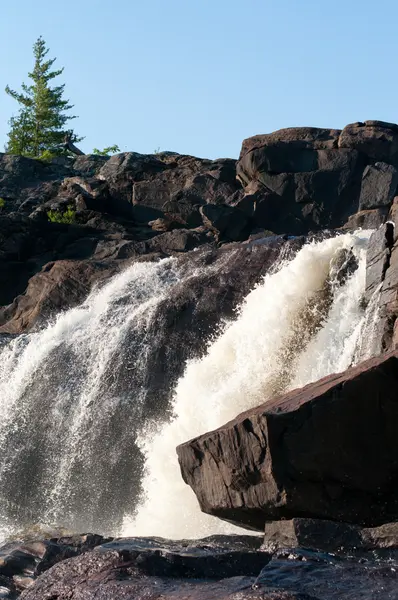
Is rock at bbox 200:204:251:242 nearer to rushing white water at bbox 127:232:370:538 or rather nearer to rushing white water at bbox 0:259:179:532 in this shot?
rushing white water at bbox 0:259:179:532

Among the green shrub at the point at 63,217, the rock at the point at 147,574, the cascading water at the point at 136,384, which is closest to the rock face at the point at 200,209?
the green shrub at the point at 63,217

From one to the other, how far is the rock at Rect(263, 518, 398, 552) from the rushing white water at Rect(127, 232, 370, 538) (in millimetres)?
5014

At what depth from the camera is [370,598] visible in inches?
336

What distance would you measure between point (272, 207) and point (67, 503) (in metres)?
12.9

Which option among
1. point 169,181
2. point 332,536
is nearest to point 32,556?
point 332,536

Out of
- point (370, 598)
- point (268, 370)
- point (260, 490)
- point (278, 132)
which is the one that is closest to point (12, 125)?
point (278, 132)

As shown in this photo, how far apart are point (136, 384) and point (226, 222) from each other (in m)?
9.44

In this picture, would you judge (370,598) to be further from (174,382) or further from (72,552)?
(174,382)

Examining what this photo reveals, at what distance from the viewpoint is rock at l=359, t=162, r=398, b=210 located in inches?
1166

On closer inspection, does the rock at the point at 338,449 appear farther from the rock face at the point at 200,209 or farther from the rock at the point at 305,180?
the rock at the point at 305,180

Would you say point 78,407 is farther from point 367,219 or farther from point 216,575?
point 216,575

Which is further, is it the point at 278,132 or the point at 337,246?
the point at 278,132

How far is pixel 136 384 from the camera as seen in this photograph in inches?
874

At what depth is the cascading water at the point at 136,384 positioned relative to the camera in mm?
18641
